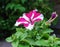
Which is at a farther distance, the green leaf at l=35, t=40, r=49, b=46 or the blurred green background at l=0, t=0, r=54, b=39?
the blurred green background at l=0, t=0, r=54, b=39

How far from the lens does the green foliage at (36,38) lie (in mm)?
2026

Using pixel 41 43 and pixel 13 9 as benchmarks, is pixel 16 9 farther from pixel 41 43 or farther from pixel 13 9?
pixel 41 43

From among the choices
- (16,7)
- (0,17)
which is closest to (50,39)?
(16,7)

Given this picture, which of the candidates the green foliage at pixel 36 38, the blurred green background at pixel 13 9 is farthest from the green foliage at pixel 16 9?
the green foliage at pixel 36 38

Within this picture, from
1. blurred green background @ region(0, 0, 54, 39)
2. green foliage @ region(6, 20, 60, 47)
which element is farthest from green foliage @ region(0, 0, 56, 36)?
green foliage @ region(6, 20, 60, 47)

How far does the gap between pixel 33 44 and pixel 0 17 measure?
309 centimetres

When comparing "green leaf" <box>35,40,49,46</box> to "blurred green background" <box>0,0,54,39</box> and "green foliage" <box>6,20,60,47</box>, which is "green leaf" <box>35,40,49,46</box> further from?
"blurred green background" <box>0,0,54,39</box>

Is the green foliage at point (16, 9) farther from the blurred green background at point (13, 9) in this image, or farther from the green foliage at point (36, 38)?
the green foliage at point (36, 38)

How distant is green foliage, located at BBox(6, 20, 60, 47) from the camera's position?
2.03 metres

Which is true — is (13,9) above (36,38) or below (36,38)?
above

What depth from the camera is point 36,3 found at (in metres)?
4.84

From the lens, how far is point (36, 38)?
2.06 meters

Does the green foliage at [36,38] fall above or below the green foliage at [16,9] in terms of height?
below

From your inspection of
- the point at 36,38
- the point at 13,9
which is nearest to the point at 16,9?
the point at 13,9
